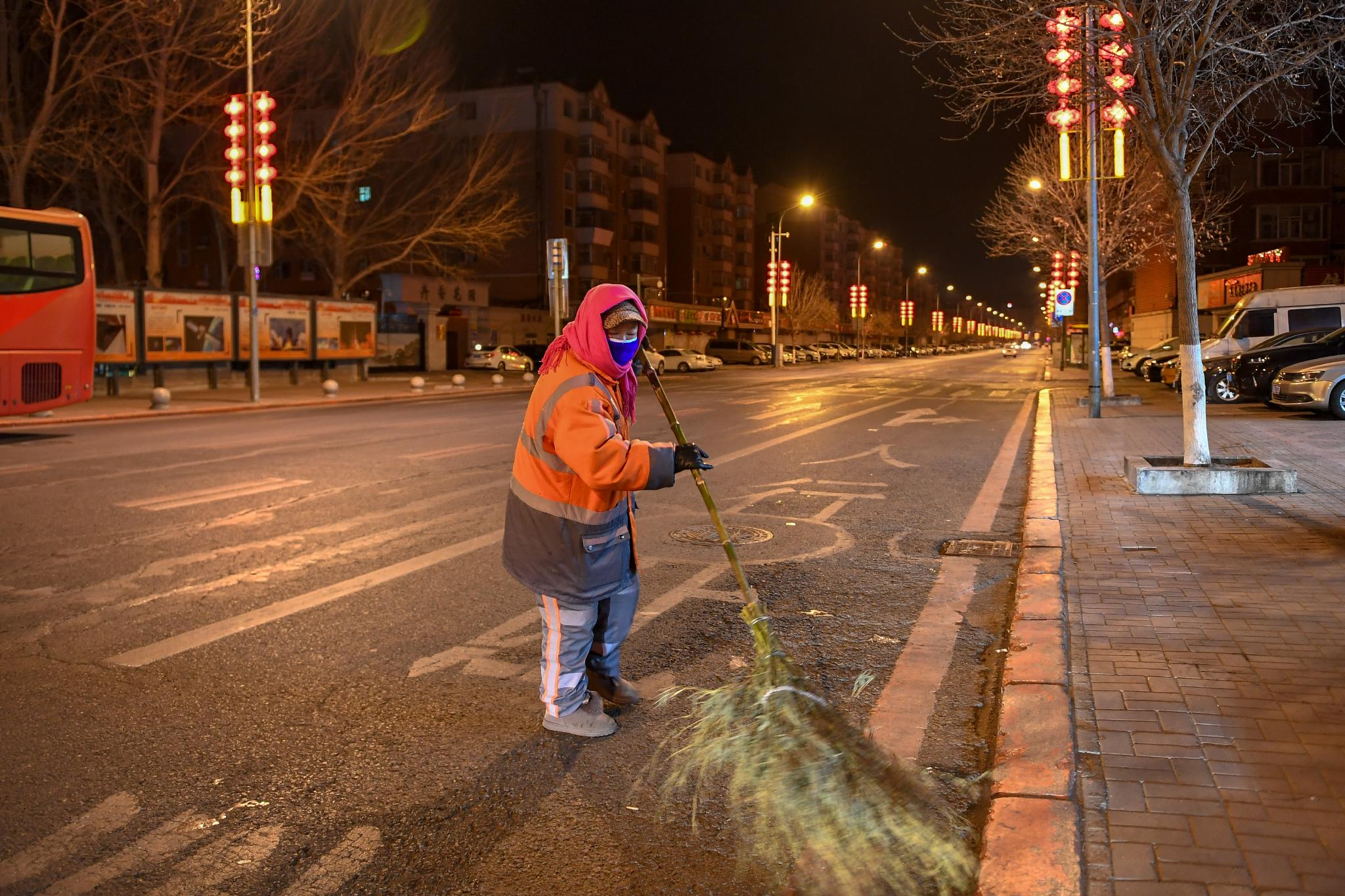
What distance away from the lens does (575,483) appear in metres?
3.86

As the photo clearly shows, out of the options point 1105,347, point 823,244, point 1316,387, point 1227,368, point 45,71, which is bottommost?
point 1316,387

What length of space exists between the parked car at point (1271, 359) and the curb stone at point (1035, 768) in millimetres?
17702

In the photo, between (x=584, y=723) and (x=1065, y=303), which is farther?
(x=1065, y=303)

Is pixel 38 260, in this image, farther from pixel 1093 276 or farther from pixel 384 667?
pixel 1093 276

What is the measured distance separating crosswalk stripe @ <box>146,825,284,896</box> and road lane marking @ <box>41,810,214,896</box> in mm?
93

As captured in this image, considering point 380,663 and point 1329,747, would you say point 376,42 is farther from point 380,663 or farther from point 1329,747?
point 1329,747

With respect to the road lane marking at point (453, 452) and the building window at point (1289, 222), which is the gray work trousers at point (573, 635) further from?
the building window at point (1289, 222)

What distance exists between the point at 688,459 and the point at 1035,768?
5.15ft

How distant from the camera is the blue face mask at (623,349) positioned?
3869 mm

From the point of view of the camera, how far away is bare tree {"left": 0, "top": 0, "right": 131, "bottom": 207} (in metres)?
27.3

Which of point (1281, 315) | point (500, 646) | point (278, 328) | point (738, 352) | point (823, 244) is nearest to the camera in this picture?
point (500, 646)

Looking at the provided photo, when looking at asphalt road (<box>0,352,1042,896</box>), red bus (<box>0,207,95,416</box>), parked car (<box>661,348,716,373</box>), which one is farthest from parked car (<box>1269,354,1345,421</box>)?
parked car (<box>661,348,716,373</box>)

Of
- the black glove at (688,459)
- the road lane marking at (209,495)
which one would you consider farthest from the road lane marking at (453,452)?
the black glove at (688,459)

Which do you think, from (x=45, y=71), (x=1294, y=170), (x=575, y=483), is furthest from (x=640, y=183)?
(x=575, y=483)
